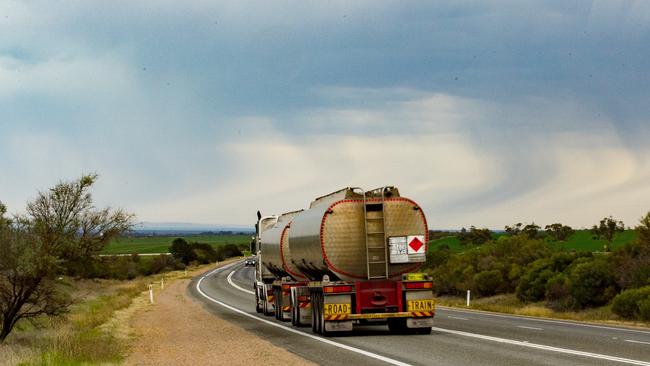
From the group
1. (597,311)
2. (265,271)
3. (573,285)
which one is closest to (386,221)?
(265,271)

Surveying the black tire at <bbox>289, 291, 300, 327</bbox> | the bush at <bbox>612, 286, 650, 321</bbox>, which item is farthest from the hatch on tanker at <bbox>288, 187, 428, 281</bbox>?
the bush at <bbox>612, 286, 650, 321</bbox>

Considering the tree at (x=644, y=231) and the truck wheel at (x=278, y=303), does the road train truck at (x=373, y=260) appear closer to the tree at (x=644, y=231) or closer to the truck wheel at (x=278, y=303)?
the truck wheel at (x=278, y=303)

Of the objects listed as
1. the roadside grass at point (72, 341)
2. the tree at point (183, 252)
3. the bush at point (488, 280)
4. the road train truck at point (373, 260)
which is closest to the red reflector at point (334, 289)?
the road train truck at point (373, 260)

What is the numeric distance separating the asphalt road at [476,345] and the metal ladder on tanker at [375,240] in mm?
1596

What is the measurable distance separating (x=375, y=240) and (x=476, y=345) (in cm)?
404

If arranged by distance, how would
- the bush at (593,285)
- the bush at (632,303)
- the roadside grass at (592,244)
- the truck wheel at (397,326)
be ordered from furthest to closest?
the roadside grass at (592,244) → the bush at (593,285) → the bush at (632,303) → the truck wheel at (397,326)

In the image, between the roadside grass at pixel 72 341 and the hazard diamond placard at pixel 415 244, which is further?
the hazard diamond placard at pixel 415 244

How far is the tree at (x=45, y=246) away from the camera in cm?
2789

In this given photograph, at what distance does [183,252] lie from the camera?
462 feet

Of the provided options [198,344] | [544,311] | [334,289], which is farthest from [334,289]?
[544,311]

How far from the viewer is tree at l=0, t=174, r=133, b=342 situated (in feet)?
91.5

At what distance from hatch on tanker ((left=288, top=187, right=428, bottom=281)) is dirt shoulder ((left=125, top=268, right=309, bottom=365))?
2703 mm

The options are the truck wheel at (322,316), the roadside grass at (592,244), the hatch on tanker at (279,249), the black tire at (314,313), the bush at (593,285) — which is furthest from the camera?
the roadside grass at (592,244)

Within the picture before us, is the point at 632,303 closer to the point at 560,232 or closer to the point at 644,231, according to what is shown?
the point at 644,231
